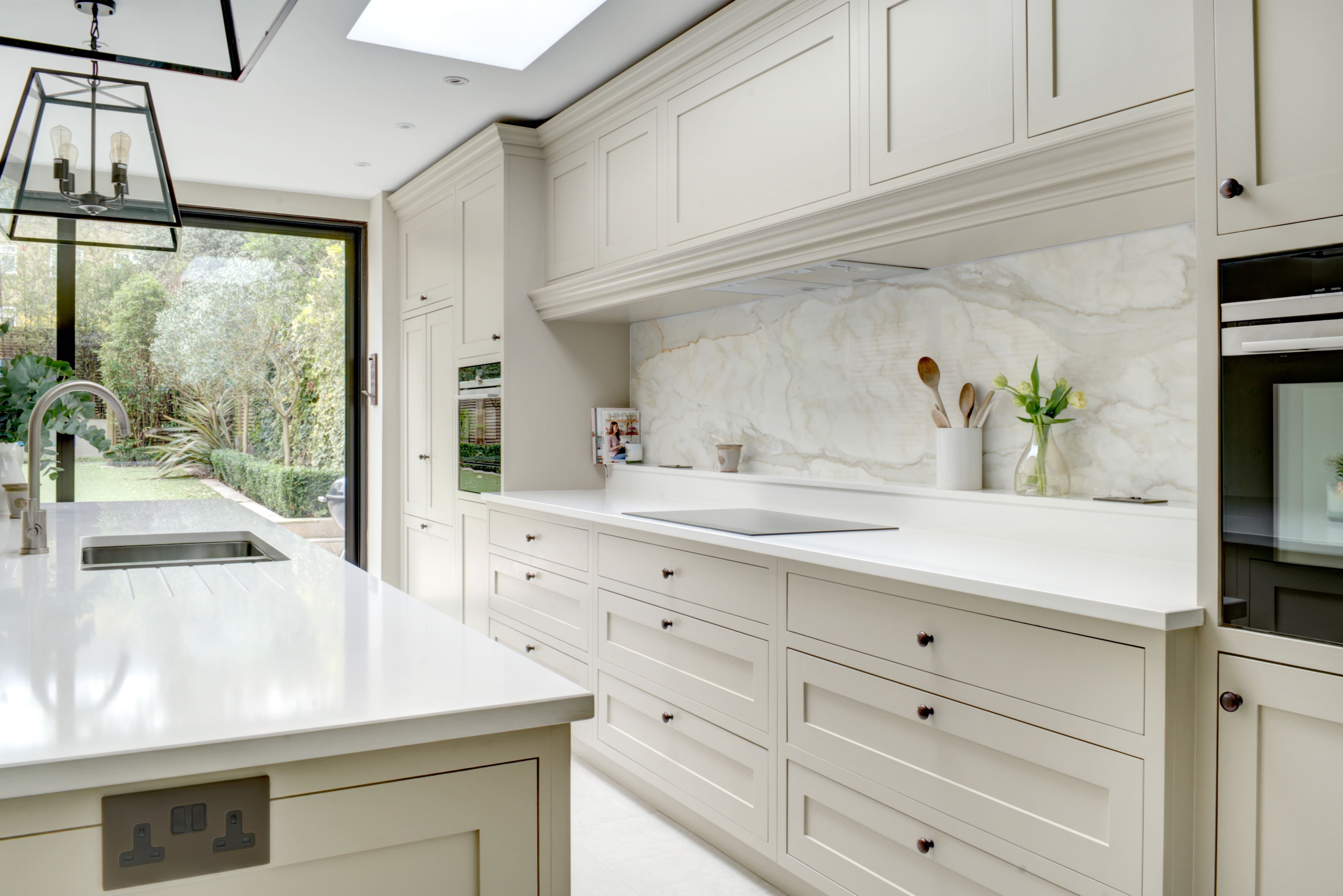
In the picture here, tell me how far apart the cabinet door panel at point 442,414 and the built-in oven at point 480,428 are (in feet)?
0.21

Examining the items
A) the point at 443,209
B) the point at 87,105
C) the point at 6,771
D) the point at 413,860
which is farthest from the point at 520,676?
the point at 443,209

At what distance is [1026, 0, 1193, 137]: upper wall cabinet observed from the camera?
5.34 feet

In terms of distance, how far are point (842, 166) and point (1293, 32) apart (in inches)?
45.2

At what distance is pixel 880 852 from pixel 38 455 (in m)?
1.99

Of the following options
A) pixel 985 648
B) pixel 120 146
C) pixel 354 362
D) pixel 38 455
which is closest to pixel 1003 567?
pixel 985 648

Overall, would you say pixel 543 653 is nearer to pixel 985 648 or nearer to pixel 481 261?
pixel 481 261

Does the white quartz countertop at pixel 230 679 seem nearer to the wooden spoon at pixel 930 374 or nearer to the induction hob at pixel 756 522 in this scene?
the induction hob at pixel 756 522

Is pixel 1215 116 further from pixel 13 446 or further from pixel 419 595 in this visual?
pixel 419 595

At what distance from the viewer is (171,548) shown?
241 centimetres

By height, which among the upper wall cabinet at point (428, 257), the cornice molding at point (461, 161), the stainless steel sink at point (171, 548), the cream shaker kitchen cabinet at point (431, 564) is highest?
the cornice molding at point (461, 161)

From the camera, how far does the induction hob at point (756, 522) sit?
238cm

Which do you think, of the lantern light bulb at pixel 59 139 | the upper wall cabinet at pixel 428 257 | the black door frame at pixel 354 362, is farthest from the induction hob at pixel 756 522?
the black door frame at pixel 354 362

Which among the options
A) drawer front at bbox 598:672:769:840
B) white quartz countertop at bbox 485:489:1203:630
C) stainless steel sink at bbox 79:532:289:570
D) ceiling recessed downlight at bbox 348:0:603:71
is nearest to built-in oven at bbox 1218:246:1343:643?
white quartz countertop at bbox 485:489:1203:630

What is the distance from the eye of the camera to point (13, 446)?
8.58ft
